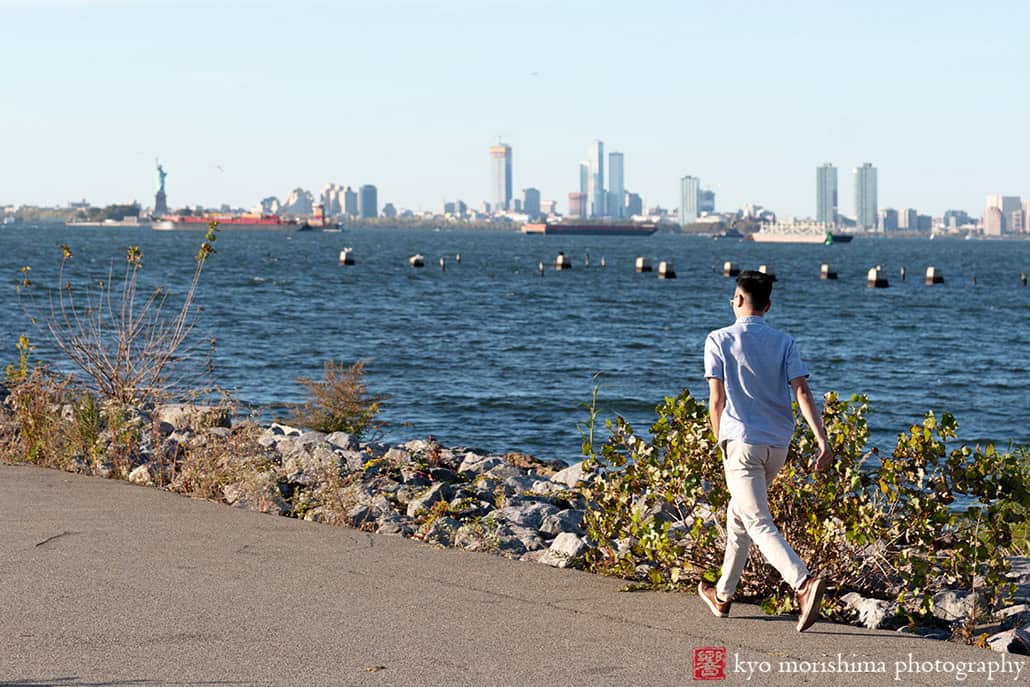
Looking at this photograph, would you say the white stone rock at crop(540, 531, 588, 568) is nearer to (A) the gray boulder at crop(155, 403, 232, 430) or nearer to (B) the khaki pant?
(B) the khaki pant

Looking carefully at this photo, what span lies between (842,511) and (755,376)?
1.08 meters

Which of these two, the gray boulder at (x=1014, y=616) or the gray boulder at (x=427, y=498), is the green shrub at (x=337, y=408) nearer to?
the gray boulder at (x=427, y=498)

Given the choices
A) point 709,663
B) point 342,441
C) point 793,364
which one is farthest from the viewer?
point 342,441

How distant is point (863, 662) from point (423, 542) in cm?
325

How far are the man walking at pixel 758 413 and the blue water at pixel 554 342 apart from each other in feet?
34.0

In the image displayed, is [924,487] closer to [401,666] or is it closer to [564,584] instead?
[564,584]

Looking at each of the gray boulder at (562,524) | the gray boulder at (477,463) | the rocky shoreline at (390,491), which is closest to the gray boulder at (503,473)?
the rocky shoreline at (390,491)

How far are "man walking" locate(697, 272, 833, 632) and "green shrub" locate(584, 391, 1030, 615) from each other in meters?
0.49

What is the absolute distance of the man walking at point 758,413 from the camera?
611 cm

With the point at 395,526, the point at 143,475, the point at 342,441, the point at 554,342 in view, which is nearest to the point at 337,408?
the point at 342,441

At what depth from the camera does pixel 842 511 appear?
6.72 m

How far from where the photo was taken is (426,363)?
1193 inches

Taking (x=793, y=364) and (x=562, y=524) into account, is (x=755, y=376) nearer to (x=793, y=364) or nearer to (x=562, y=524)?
(x=793, y=364)

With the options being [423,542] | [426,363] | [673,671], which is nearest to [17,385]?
[423,542]
